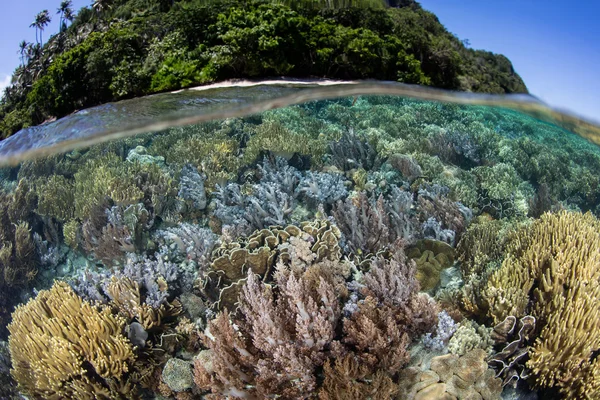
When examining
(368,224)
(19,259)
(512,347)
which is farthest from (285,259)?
(19,259)

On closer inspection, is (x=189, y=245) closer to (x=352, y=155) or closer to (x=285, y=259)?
(x=285, y=259)

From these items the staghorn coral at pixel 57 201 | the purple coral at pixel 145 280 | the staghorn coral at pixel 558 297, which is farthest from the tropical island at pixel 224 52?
the staghorn coral at pixel 558 297

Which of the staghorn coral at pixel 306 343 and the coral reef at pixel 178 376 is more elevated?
the staghorn coral at pixel 306 343

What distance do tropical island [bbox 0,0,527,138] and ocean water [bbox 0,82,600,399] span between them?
124 centimetres

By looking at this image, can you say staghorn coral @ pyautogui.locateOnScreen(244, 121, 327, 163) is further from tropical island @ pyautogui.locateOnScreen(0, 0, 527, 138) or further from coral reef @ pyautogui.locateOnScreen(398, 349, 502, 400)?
coral reef @ pyautogui.locateOnScreen(398, 349, 502, 400)

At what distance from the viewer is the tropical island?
1055cm

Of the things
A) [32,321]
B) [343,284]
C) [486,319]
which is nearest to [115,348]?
[32,321]

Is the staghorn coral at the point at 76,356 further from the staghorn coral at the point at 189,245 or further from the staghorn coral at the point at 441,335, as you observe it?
the staghorn coral at the point at 441,335

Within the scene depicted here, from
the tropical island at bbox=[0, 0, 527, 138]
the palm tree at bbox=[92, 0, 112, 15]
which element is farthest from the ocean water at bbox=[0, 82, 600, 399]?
the palm tree at bbox=[92, 0, 112, 15]

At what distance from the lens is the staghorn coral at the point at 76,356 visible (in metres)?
4.13

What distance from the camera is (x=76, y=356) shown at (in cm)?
414

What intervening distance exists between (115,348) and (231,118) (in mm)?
7115

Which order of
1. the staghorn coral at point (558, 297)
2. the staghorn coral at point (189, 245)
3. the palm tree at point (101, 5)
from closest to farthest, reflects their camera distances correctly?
the staghorn coral at point (558, 297), the staghorn coral at point (189, 245), the palm tree at point (101, 5)

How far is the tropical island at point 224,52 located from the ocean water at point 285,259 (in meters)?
1.24
